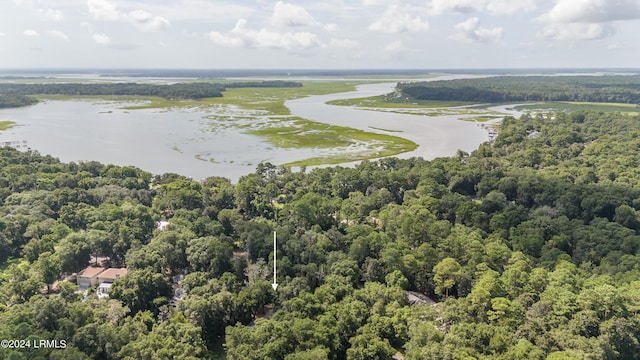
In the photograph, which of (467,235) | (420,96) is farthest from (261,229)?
(420,96)

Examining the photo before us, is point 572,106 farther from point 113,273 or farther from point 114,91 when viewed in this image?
point 114,91

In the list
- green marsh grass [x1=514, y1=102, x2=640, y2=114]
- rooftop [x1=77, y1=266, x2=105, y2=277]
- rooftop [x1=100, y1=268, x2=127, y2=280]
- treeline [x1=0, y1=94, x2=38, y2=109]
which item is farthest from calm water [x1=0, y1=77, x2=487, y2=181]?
green marsh grass [x1=514, y1=102, x2=640, y2=114]

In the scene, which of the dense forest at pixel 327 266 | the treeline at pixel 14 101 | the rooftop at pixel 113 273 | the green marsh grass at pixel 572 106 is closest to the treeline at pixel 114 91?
the treeline at pixel 14 101

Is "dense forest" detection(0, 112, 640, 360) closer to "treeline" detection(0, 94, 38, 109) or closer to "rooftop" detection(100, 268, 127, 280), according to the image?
"rooftop" detection(100, 268, 127, 280)

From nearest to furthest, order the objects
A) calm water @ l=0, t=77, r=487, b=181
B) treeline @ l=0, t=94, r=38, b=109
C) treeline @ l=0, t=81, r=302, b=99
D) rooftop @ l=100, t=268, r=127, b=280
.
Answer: rooftop @ l=100, t=268, r=127, b=280 → calm water @ l=0, t=77, r=487, b=181 → treeline @ l=0, t=94, r=38, b=109 → treeline @ l=0, t=81, r=302, b=99

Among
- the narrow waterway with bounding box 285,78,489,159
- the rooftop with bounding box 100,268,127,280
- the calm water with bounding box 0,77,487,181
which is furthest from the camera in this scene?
the narrow waterway with bounding box 285,78,489,159

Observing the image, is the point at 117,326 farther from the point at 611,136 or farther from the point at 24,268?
the point at 611,136

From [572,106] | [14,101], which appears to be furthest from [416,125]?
[14,101]
